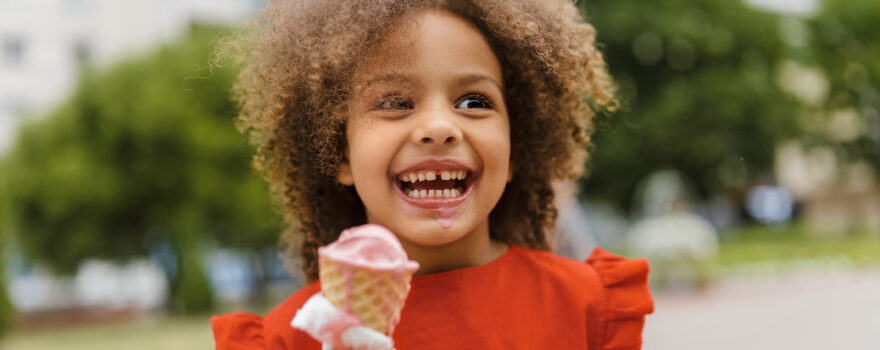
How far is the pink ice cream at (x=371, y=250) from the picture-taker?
125 centimetres

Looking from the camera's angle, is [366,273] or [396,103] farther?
[396,103]

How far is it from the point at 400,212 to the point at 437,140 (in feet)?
0.56

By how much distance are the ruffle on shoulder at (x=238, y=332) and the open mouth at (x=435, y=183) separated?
0.42m

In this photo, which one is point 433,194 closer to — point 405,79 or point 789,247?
point 405,79

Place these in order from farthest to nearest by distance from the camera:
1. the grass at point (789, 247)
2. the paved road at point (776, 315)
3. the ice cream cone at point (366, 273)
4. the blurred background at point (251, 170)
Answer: the grass at point (789, 247)
the blurred background at point (251, 170)
the paved road at point (776, 315)
the ice cream cone at point (366, 273)

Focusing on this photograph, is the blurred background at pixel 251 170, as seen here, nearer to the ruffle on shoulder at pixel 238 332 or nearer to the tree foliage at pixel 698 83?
the tree foliage at pixel 698 83

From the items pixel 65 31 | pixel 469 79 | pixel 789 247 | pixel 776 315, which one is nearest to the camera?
pixel 469 79

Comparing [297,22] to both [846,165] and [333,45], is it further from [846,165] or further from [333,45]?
[846,165]

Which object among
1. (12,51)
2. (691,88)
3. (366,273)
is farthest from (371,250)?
(12,51)

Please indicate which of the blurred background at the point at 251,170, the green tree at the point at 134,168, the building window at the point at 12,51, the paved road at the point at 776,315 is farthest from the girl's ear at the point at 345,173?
the building window at the point at 12,51

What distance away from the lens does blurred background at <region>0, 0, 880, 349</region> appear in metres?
12.7

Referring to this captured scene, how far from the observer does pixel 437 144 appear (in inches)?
62.4

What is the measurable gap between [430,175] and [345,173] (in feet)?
0.94

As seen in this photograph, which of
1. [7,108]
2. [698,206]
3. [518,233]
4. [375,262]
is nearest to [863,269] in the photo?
[698,206]
